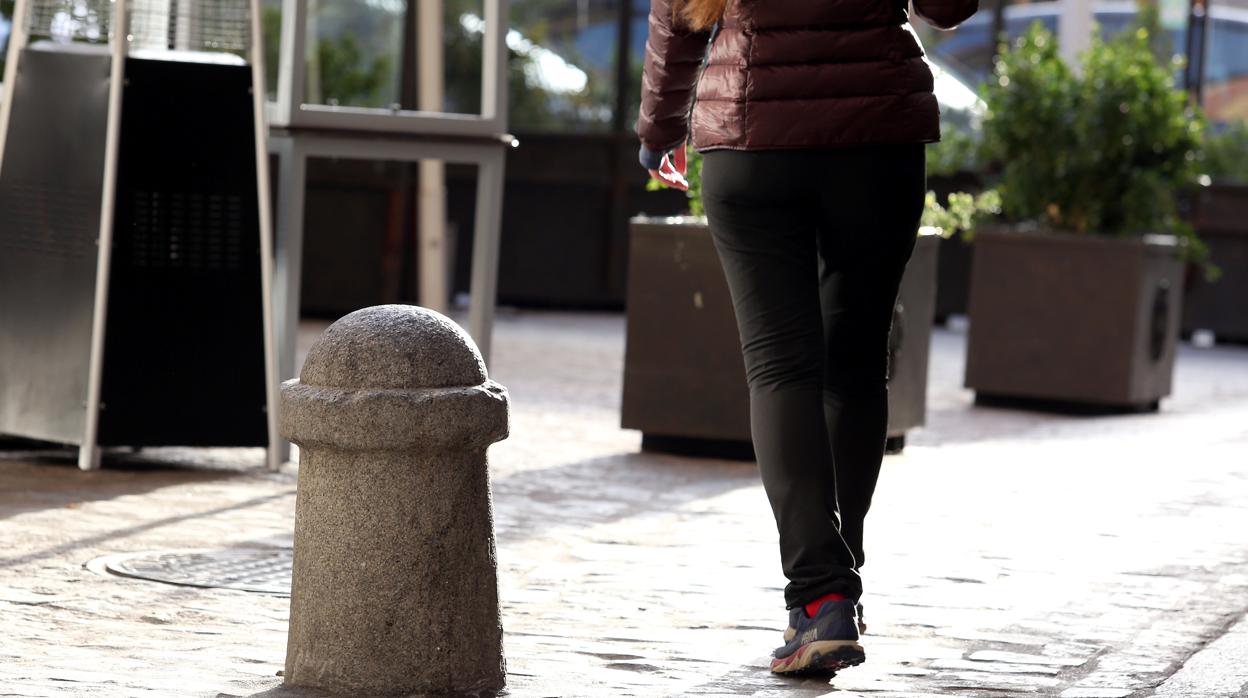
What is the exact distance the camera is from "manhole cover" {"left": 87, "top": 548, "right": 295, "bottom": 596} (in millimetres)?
4520

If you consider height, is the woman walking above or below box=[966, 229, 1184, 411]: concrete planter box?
above

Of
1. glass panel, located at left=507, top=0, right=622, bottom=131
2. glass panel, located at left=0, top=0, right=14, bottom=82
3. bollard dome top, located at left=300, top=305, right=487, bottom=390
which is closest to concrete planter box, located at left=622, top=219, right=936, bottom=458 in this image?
bollard dome top, located at left=300, top=305, right=487, bottom=390

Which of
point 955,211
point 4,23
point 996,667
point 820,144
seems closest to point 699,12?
point 820,144

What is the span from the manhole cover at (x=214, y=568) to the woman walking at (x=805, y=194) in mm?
1296

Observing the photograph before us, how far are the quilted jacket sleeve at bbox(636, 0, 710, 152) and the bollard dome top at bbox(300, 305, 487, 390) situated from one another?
0.67 meters

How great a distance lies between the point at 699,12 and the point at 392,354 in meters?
0.89

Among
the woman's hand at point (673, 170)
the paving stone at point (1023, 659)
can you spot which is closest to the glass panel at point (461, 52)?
the woman's hand at point (673, 170)

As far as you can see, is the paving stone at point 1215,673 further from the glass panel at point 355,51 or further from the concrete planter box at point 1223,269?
the concrete planter box at point 1223,269

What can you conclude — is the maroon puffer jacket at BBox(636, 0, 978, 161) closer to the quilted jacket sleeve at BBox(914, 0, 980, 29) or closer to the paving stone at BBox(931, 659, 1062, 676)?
the quilted jacket sleeve at BBox(914, 0, 980, 29)

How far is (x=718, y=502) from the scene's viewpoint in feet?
20.0

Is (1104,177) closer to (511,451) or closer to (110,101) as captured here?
(511,451)

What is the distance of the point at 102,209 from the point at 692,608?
264 centimetres

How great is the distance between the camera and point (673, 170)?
4156mm

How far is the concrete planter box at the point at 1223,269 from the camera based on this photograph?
15.6 meters
